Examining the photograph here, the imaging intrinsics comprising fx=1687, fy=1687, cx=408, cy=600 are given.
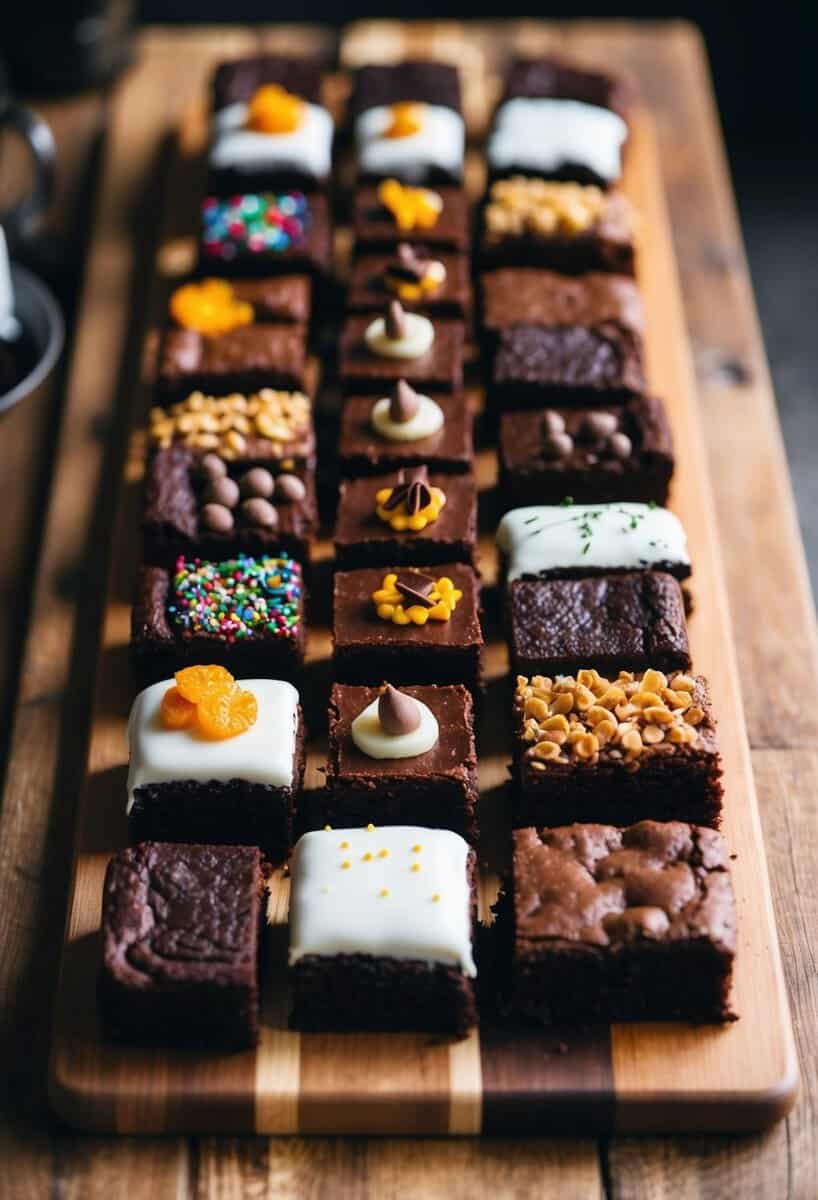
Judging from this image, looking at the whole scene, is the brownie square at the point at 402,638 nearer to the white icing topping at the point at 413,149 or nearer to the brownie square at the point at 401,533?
the brownie square at the point at 401,533

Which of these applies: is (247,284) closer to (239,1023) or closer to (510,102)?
(510,102)

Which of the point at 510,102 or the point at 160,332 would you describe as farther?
the point at 510,102

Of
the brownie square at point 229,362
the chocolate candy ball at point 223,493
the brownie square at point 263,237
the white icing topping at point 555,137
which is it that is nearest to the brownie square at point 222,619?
the chocolate candy ball at point 223,493

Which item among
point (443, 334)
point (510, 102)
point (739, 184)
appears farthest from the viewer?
point (739, 184)

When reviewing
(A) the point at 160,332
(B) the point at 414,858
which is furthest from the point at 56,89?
(B) the point at 414,858

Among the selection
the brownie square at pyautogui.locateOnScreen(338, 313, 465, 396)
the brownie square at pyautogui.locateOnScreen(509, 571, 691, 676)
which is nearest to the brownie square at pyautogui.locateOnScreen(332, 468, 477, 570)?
the brownie square at pyautogui.locateOnScreen(509, 571, 691, 676)

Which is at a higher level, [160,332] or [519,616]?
[160,332]
